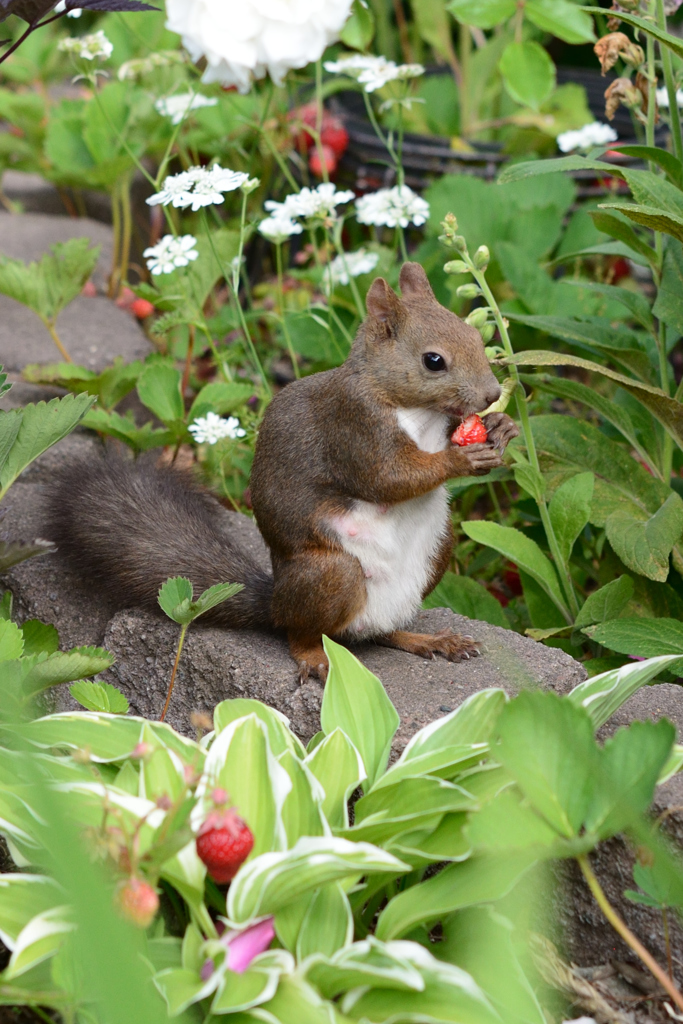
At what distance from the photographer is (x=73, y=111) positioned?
15.1ft

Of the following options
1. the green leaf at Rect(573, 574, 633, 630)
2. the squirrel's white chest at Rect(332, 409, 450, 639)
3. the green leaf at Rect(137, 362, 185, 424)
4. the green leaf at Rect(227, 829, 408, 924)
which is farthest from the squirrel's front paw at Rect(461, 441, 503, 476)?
the green leaf at Rect(137, 362, 185, 424)

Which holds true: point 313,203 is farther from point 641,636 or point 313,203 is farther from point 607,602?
point 641,636

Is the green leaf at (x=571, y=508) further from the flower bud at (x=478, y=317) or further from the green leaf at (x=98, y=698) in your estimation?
the green leaf at (x=98, y=698)

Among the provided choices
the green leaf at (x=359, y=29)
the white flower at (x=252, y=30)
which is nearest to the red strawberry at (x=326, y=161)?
the green leaf at (x=359, y=29)

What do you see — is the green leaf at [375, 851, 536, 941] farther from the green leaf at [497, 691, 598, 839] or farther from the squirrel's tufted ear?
the squirrel's tufted ear

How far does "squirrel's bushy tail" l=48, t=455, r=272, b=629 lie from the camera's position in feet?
7.97

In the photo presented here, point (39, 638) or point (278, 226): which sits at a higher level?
point (278, 226)

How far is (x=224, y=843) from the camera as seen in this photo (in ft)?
5.01

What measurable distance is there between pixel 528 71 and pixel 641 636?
2173mm

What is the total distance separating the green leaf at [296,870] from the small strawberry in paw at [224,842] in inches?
0.8

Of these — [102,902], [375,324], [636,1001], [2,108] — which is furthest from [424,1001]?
[2,108]

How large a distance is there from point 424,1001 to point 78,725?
2.41ft

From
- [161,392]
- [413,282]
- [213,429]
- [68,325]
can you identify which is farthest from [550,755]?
[68,325]

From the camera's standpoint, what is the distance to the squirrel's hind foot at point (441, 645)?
7.64 ft
